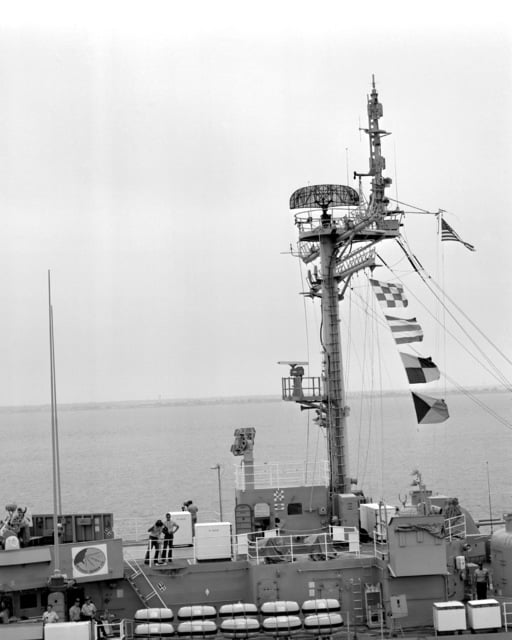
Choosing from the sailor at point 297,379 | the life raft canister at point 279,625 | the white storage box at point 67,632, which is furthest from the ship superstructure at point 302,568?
the sailor at point 297,379

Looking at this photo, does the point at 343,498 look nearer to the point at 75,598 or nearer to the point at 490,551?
the point at 490,551

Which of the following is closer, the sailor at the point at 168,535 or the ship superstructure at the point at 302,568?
the ship superstructure at the point at 302,568

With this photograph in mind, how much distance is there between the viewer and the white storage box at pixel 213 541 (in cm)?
1892

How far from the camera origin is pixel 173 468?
78188mm

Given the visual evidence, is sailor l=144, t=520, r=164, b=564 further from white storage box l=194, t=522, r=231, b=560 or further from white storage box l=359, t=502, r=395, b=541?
white storage box l=359, t=502, r=395, b=541

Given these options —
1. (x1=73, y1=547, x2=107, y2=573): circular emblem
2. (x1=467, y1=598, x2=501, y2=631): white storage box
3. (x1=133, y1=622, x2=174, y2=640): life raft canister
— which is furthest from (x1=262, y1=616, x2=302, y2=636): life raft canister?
(x1=73, y1=547, x2=107, y2=573): circular emblem

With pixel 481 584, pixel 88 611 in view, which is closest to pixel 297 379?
pixel 481 584

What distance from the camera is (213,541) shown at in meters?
19.0

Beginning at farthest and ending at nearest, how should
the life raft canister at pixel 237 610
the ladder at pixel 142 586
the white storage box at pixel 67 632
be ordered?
the ladder at pixel 142 586
the life raft canister at pixel 237 610
the white storage box at pixel 67 632

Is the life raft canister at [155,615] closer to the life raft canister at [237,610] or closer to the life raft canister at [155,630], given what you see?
the life raft canister at [155,630]

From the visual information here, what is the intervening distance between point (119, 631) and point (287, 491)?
20.1ft

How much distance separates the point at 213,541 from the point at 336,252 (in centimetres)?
879

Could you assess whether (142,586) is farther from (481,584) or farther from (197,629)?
(481,584)

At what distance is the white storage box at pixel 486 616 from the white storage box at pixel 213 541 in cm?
529
